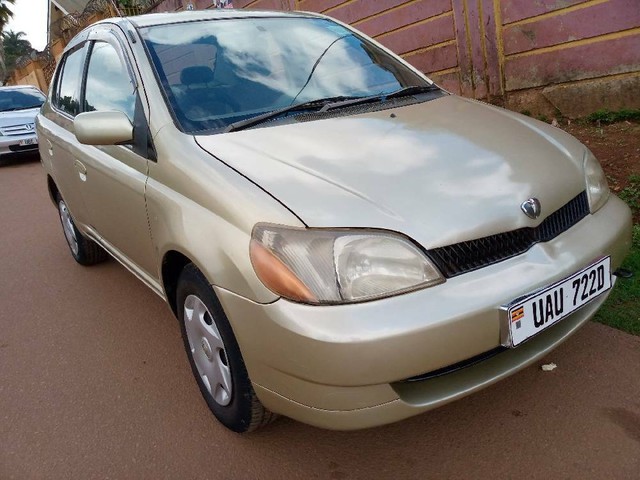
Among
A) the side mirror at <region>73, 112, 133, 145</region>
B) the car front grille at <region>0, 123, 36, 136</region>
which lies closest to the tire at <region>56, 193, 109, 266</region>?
the side mirror at <region>73, 112, 133, 145</region>

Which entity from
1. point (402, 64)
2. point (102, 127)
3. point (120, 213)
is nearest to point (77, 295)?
point (120, 213)

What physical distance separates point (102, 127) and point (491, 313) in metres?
1.75

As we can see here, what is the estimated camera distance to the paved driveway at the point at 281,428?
2045mm

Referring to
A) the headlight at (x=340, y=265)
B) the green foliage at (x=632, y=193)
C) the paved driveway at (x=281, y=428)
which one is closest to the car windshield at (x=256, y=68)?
the headlight at (x=340, y=265)

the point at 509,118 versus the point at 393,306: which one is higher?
the point at 509,118

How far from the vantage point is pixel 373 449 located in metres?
2.17

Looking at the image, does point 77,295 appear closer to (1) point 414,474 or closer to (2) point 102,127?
(2) point 102,127

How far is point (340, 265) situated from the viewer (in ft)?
5.77

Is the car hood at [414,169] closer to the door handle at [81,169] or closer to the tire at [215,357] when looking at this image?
the tire at [215,357]

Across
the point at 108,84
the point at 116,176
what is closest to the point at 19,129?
the point at 108,84

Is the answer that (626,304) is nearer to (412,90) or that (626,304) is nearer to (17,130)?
(412,90)

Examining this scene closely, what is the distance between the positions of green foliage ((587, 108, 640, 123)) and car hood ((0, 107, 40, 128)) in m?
9.77

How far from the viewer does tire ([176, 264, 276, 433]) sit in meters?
2.04

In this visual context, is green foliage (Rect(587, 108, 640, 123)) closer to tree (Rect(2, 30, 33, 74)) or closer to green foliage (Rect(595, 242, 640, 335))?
green foliage (Rect(595, 242, 640, 335))
